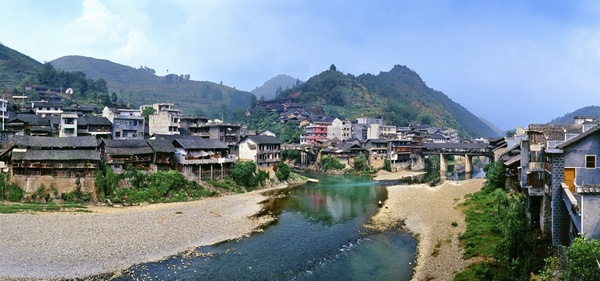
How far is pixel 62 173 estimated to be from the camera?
4266 centimetres

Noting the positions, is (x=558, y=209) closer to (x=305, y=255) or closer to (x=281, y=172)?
(x=305, y=255)

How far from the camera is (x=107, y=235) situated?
3067 cm

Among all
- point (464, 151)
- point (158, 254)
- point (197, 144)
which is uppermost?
point (197, 144)

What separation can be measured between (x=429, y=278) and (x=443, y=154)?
230ft

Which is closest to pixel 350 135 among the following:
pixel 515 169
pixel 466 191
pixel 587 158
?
pixel 466 191

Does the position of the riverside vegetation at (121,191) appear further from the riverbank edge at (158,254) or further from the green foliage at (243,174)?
the riverbank edge at (158,254)

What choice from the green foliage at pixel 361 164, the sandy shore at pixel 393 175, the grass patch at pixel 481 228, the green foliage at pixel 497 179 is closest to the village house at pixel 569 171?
the grass patch at pixel 481 228

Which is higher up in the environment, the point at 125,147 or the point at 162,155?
the point at 125,147

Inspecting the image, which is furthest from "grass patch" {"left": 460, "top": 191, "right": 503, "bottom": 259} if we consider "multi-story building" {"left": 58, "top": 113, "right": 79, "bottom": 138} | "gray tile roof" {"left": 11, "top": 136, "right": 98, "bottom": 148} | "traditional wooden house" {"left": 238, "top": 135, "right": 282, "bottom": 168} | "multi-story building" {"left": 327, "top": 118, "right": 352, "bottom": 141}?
"multi-story building" {"left": 327, "top": 118, "right": 352, "bottom": 141}

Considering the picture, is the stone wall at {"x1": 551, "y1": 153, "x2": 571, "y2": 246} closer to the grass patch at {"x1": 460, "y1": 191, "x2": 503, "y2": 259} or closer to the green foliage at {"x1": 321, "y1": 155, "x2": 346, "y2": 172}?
the grass patch at {"x1": 460, "y1": 191, "x2": 503, "y2": 259}

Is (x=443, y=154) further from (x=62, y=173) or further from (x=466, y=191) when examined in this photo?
(x=62, y=173)

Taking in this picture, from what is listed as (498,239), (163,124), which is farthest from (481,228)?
(163,124)

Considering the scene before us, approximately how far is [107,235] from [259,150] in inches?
1486

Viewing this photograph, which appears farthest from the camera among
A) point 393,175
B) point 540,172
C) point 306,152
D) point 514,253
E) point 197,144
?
point 306,152
